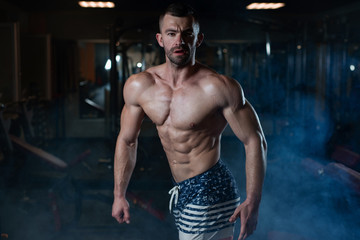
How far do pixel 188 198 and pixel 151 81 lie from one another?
1.84ft

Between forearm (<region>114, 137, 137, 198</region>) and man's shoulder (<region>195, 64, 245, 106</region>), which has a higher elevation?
man's shoulder (<region>195, 64, 245, 106</region>)

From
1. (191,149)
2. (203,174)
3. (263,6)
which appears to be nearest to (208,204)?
(203,174)

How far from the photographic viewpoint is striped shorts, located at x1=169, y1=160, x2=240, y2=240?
5.33ft

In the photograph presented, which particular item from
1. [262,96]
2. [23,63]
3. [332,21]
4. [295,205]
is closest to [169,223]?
[295,205]

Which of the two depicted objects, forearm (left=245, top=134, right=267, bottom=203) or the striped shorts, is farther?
the striped shorts

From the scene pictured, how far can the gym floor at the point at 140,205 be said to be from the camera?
2816mm

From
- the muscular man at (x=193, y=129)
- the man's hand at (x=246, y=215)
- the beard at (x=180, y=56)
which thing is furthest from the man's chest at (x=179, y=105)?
the man's hand at (x=246, y=215)

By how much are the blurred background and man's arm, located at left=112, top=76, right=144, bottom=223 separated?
96 cm

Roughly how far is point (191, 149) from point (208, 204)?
0.84 feet

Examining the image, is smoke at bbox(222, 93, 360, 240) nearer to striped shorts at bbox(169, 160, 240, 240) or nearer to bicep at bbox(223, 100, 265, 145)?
striped shorts at bbox(169, 160, 240, 240)

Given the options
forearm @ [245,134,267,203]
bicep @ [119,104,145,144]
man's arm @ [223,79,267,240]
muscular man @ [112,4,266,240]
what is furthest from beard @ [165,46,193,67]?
forearm @ [245,134,267,203]

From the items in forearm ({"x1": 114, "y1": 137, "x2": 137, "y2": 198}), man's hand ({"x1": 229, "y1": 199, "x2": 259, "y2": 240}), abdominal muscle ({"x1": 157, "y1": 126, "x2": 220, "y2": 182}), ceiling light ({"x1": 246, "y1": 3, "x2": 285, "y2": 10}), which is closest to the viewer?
man's hand ({"x1": 229, "y1": 199, "x2": 259, "y2": 240})

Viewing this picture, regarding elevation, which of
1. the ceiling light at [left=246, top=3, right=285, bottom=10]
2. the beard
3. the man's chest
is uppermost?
the ceiling light at [left=246, top=3, right=285, bottom=10]

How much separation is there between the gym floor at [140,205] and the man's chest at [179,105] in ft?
5.11
